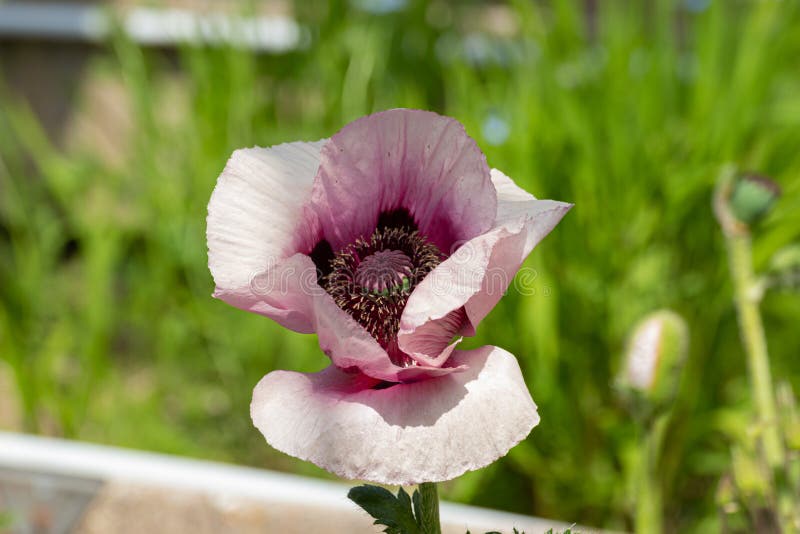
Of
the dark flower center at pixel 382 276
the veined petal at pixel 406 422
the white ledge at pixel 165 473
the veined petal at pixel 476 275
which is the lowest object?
the white ledge at pixel 165 473

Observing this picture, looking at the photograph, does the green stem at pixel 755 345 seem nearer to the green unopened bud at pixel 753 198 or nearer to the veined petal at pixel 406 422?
the green unopened bud at pixel 753 198

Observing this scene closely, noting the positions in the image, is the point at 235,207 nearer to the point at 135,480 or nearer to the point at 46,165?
the point at 135,480

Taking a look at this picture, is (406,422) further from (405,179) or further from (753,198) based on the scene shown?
(753,198)

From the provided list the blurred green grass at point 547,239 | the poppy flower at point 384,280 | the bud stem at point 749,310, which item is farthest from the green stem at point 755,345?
the blurred green grass at point 547,239

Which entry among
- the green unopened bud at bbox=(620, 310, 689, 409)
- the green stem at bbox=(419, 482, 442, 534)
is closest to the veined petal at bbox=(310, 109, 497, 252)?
the green stem at bbox=(419, 482, 442, 534)

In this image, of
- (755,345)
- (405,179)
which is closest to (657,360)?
(755,345)

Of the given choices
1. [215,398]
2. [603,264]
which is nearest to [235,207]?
[603,264]
